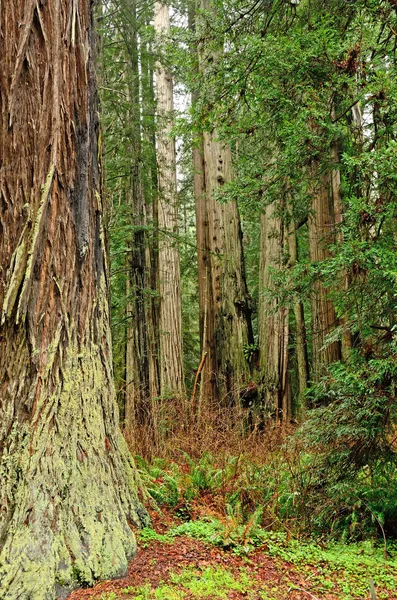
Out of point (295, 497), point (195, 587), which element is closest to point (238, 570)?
point (195, 587)

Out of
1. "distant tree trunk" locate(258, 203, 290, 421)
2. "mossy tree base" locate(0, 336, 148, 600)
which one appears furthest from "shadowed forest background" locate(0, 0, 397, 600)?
"distant tree trunk" locate(258, 203, 290, 421)

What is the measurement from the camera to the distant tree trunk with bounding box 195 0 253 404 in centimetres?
927

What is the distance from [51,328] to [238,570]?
185 centimetres

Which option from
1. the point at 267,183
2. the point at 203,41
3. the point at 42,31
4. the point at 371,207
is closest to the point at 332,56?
the point at 267,183

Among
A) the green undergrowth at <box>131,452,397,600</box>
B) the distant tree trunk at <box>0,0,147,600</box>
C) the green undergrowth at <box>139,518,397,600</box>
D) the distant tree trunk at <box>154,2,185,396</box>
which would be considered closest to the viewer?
the distant tree trunk at <box>0,0,147,600</box>

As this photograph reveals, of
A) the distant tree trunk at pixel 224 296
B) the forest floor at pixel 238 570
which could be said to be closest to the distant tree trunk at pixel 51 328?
the forest floor at pixel 238 570

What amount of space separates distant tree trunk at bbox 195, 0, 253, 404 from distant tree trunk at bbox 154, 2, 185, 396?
847 millimetres

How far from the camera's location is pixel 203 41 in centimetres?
539

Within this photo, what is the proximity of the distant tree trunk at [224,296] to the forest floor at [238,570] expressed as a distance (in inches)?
205

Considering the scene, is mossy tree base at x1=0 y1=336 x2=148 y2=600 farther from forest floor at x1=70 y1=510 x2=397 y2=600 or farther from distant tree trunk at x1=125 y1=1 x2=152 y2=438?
distant tree trunk at x1=125 y1=1 x2=152 y2=438

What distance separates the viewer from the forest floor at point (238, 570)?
2555mm

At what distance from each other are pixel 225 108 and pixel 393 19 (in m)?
1.91

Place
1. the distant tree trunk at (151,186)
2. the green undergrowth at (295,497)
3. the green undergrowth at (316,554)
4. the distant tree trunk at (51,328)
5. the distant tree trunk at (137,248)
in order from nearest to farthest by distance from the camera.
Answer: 1. the distant tree trunk at (51,328)
2. the green undergrowth at (316,554)
3. the green undergrowth at (295,497)
4. the distant tree trunk at (137,248)
5. the distant tree trunk at (151,186)

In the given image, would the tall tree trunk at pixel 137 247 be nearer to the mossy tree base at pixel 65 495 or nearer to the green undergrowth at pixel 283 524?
the green undergrowth at pixel 283 524
